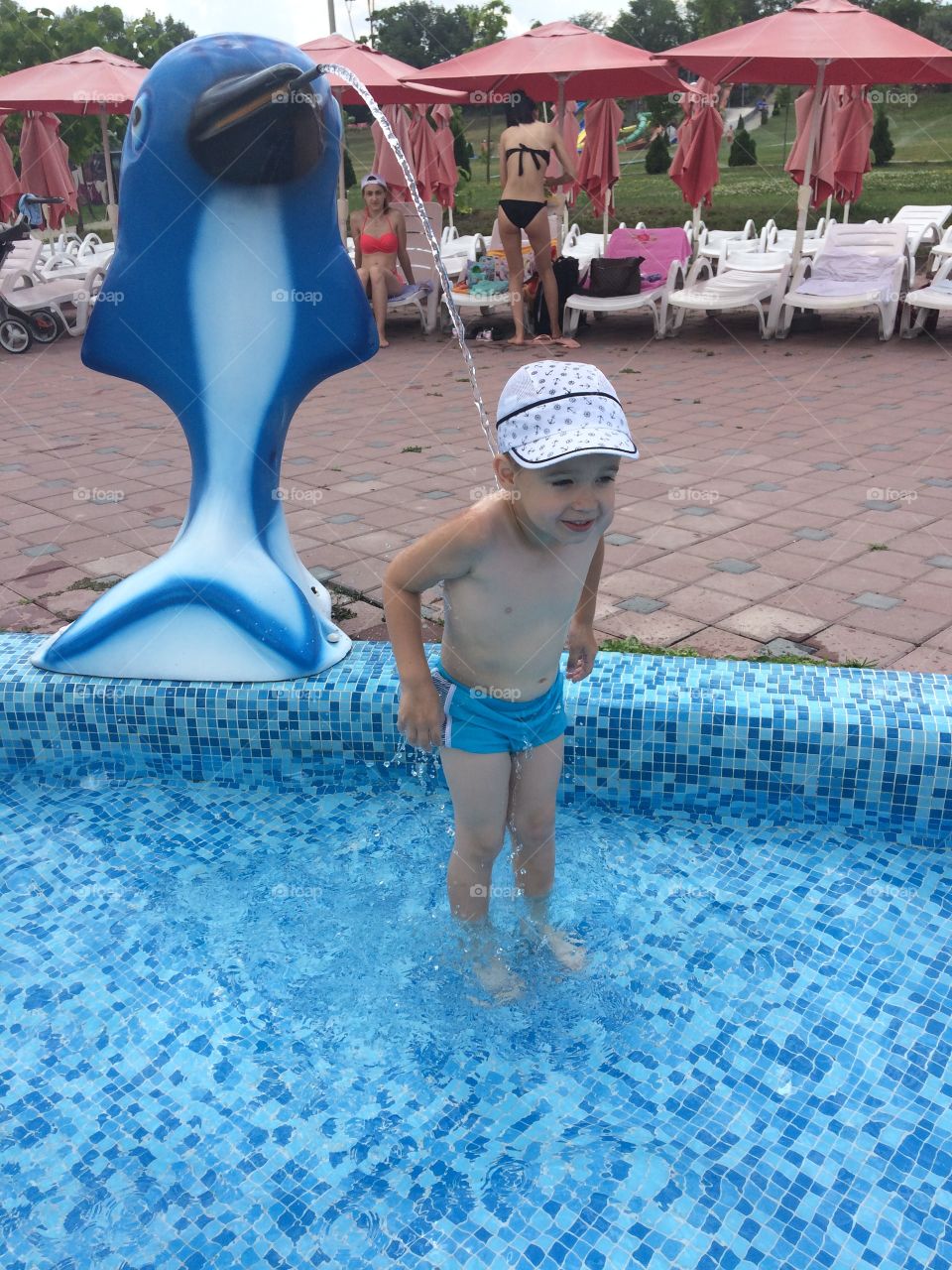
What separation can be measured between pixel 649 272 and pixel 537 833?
9365 mm

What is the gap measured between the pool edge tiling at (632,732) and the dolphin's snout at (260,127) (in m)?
1.54

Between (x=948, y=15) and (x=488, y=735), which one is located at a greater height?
(x=948, y=15)

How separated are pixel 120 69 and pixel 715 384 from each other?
23.1 ft

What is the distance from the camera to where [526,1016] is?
2.47 meters

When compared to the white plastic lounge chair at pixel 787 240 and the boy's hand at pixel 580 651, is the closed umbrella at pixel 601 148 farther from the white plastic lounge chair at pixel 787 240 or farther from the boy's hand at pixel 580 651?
the boy's hand at pixel 580 651

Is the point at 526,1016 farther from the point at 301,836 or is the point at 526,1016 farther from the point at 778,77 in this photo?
the point at 778,77

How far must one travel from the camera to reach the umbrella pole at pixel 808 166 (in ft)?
30.8

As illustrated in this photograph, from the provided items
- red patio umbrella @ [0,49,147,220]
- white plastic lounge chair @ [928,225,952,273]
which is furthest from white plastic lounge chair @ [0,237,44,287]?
white plastic lounge chair @ [928,225,952,273]

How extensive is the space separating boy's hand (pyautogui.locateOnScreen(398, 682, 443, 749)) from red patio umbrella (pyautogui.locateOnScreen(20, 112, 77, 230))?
39.1 ft

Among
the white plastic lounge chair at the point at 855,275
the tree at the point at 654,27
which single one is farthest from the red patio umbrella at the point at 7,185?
the tree at the point at 654,27

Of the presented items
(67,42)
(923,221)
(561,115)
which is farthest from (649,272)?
(67,42)

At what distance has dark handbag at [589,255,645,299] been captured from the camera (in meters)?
9.74

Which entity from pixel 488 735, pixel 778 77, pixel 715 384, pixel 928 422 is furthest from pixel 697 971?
pixel 778 77

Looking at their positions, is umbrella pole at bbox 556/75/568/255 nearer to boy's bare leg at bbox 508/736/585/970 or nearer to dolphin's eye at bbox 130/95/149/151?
dolphin's eye at bbox 130/95/149/151
